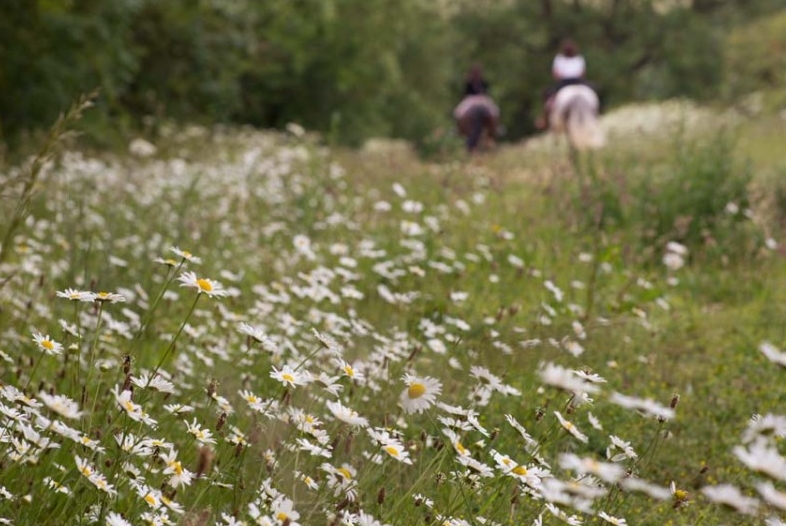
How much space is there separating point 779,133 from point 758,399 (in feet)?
55.8

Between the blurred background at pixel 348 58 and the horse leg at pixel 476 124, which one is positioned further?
the horse leg at pixel 476 124

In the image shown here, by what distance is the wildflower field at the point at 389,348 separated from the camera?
255cm

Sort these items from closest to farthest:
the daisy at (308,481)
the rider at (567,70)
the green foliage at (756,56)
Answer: the daisy at (308,481) < the rider at (567,70) < the green foliage at (756,56)

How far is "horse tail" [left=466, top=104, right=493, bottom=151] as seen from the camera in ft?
64.6

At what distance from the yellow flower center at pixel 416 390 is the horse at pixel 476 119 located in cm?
1724

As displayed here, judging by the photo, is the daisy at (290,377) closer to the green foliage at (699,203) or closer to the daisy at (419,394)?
the daisy at (419,394)

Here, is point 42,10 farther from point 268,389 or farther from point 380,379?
point 380,379

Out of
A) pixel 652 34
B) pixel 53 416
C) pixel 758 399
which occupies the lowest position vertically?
pixel 53 416

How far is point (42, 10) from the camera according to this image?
11008 millimetres

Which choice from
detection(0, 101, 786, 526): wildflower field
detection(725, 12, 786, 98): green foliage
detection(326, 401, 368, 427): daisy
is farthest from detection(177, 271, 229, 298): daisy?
detection(725, 12, 786, 98): green foliage

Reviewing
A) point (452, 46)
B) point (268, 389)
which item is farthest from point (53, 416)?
point (452, 46)

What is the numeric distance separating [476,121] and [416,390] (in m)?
17.5

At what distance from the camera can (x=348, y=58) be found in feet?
80.6

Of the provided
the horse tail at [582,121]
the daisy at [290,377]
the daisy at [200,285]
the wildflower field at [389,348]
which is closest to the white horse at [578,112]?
the horse tail at [582,121]
